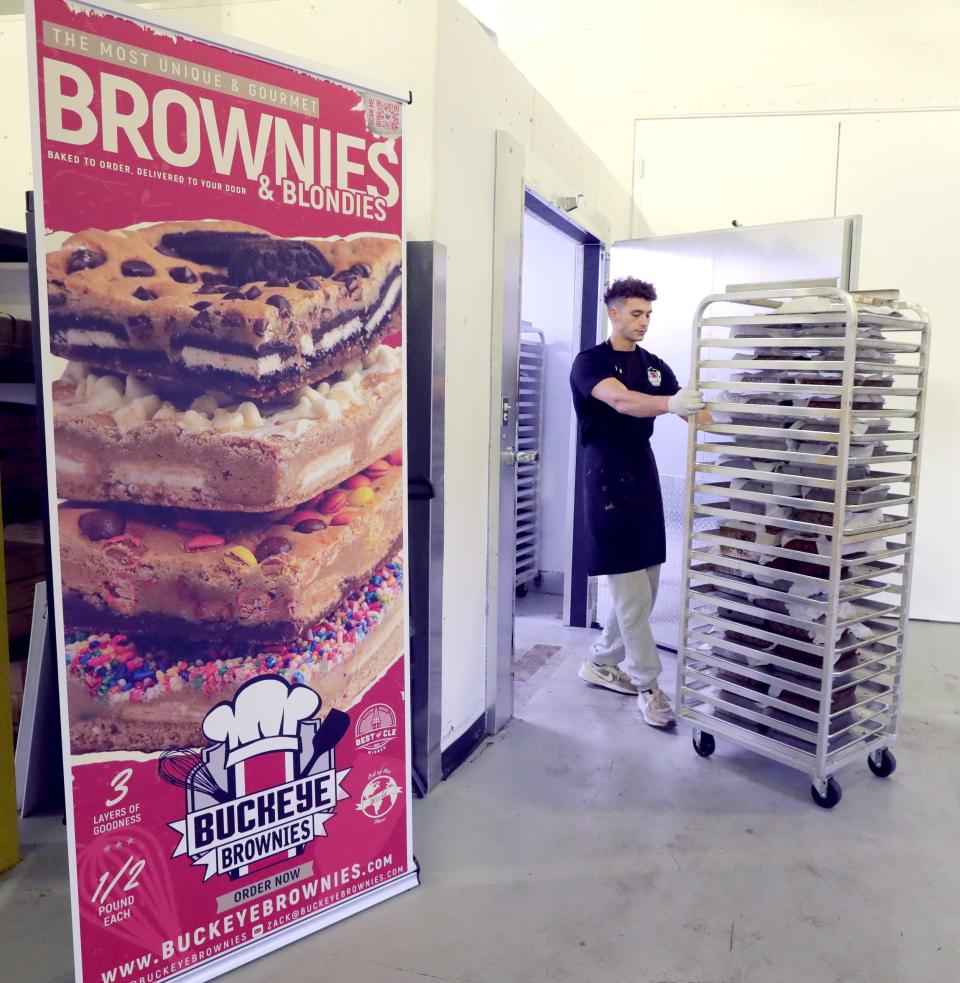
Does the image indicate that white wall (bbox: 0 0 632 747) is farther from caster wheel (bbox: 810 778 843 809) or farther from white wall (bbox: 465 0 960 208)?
white wall (bbox: 465 0 960 208)

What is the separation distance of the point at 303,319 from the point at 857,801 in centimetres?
230

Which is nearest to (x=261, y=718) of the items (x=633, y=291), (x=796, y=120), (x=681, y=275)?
(x=633, y=291)

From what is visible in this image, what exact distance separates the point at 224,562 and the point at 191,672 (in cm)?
25

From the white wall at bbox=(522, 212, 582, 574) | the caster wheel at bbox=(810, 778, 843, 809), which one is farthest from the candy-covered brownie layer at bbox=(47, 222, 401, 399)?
the white wall at bbox=(522, 212, 582, 574)

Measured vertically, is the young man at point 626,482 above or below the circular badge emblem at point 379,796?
above

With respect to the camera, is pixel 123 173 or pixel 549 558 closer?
pixel 123 173

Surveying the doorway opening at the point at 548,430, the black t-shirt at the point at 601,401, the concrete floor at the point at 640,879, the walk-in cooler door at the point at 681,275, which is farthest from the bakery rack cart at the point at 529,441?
the concrete floor at the point at 640,879

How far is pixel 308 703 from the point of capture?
6.59 ft

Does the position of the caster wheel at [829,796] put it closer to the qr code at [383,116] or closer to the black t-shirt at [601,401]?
the black t-shirt at [601,401]

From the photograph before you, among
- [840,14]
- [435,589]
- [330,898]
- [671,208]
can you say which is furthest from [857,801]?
[840,14]

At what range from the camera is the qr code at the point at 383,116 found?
1.99m

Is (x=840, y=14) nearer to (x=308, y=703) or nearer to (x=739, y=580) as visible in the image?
(x=739, y=580)

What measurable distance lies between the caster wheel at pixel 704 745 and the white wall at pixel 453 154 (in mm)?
785

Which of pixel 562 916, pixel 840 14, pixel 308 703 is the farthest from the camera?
pixel 840 14
